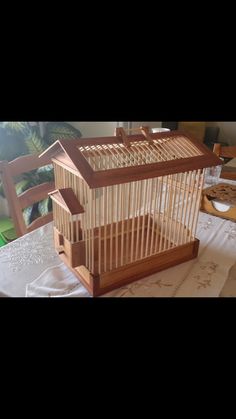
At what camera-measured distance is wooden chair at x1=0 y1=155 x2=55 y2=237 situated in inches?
45.6

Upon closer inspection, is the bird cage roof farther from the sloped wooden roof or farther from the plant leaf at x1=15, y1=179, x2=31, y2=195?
the plant leaf at x1=15, y1=179, x2=31, y2=195

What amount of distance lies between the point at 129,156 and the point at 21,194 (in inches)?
21.7

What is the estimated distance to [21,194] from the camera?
121 centimetres

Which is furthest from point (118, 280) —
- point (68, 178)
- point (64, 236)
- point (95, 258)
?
point (68, 178)

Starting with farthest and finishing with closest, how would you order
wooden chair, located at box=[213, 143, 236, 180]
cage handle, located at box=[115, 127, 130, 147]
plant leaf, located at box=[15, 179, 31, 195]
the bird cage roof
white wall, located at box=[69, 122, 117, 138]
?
1. white wall, located at box=[69, 122, 117, 138]
2. plant leaf, located at box=[15, 179, 31, 195]
3. wooden chair, located at box=[213, 143, 236, 180]
4. cage handle, located at box=[115, 127, 130, 147]
5. the bird cage roof

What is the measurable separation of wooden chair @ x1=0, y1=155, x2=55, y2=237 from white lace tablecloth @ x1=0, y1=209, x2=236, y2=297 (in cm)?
11

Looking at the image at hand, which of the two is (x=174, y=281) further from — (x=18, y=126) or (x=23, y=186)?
(x=18, y=126)

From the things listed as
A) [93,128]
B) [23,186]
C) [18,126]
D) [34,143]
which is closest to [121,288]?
[23,186]

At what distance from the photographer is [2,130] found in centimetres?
207

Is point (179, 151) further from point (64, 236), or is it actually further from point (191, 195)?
point (64, 236)

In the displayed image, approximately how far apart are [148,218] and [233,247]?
1.02 ft

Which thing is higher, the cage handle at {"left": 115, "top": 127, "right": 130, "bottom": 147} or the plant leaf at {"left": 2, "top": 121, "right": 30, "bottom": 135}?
the cage handle at {"left": 115, "top": 127, "right": 130, "bottom": 147}

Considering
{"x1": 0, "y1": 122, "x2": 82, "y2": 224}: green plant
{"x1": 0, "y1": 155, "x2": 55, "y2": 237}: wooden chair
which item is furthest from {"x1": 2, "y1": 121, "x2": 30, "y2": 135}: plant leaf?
{"x1": 0, "y1": 155, "x2": 55, "y2": 237}: wooden chair

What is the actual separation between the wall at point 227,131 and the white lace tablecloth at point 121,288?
11.2ft
